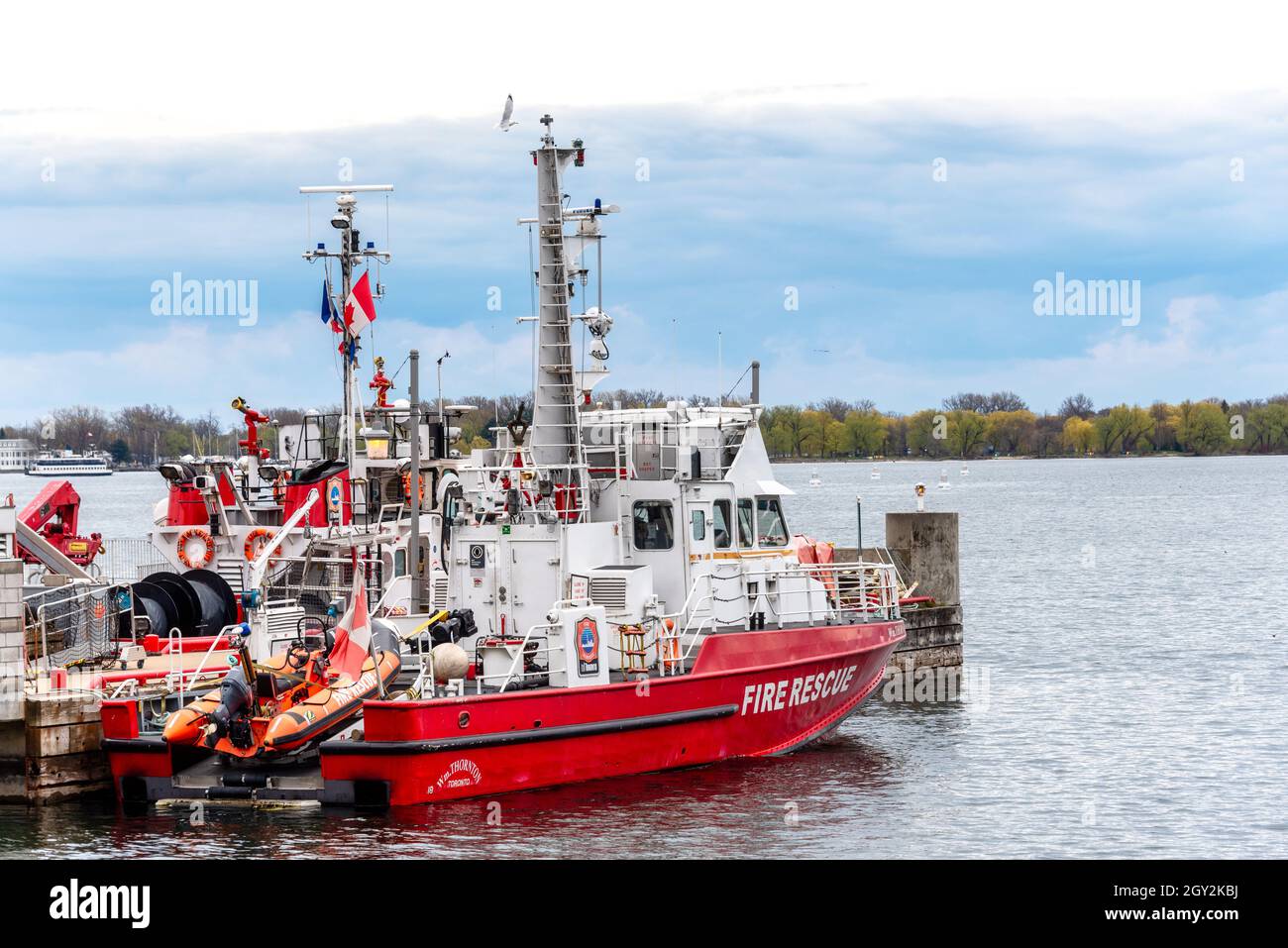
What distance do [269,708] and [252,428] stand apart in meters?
11.2

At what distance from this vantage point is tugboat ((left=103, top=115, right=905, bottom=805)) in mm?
18016

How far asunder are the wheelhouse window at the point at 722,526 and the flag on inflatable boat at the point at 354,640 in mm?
5257

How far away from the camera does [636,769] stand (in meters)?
19.5

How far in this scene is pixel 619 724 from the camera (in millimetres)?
19047

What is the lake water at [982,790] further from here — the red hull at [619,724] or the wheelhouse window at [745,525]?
the wheelhouse window at [745,525]

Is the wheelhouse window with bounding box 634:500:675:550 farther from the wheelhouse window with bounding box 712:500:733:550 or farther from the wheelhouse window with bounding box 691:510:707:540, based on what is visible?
the wheelhouse window with bounding box 712:500:733:550

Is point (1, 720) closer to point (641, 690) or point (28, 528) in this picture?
point (641, 690)

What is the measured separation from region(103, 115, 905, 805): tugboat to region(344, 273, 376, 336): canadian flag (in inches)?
188

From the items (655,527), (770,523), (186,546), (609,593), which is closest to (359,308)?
(186,546)

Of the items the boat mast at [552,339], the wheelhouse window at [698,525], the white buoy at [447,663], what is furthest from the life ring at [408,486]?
the white buoy at [447,663]

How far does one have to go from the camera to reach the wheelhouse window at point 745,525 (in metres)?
21.7

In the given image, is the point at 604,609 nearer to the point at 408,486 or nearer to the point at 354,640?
the point at 354,640
